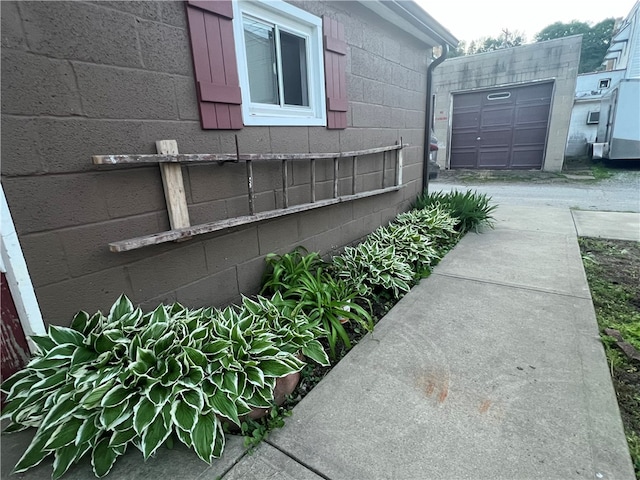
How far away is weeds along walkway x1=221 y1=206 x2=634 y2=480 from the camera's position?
1304 millimetres

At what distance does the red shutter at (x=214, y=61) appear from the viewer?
187 cm

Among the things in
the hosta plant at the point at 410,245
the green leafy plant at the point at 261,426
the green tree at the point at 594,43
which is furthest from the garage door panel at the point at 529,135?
the green tree at the point at 594,43

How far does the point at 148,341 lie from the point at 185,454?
0.49 metres

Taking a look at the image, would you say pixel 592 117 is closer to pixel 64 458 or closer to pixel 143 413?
pixel 143 413

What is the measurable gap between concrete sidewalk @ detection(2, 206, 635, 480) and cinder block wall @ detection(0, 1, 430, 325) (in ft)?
2.74

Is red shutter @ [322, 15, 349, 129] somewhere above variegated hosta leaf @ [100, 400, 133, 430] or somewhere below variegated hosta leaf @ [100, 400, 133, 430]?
above

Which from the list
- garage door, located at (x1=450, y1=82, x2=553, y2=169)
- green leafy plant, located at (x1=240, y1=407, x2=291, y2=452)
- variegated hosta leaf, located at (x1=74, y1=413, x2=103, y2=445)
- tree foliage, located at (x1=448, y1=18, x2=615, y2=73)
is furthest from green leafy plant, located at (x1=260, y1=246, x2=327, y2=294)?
tree foliage, located at (x1=448, y1=18, x2=615, y2=73)

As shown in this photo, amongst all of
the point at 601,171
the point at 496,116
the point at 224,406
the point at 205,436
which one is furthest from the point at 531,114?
the point at 205,436

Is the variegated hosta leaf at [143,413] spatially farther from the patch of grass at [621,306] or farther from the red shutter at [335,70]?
the red shutter at [335,70]

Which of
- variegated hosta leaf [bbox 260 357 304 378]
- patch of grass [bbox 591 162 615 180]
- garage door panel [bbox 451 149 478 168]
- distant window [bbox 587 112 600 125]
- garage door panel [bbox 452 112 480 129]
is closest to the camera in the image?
variegated hosta leaf [bbox 260 357 304 378]

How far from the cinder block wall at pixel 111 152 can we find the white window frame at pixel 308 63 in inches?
4.0

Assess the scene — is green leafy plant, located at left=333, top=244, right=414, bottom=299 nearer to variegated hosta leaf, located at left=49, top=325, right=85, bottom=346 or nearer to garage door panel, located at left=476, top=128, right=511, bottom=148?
variegated hosta leaf, located at left=49, top=325, right=85, bottom=346

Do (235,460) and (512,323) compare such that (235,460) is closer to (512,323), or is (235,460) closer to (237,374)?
(237,374)

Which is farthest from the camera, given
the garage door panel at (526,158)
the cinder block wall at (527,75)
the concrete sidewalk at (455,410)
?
the garage door panel at (526,158)
